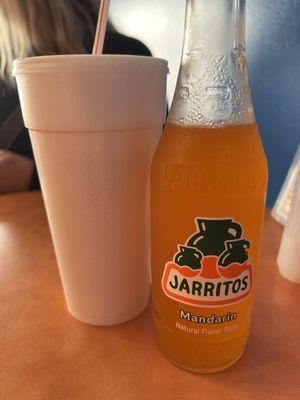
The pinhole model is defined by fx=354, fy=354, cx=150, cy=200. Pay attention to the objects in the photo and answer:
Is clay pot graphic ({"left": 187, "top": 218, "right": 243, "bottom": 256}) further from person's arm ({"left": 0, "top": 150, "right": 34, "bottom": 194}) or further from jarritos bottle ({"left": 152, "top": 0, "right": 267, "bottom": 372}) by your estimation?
person's arm ({"left": 0, "top": 150, "right": 34, "bottom": 194})

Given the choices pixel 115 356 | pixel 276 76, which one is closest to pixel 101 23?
pixel 115 356

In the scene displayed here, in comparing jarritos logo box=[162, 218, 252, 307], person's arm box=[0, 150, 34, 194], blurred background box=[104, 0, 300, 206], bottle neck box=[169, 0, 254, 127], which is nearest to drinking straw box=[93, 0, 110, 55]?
bottle neck box=[169, 0, 254, 127]

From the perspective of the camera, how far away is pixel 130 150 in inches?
13.5

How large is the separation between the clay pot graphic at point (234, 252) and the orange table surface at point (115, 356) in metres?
0.12

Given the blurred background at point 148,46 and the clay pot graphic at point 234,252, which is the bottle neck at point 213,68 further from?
the blurred background at point 148,46

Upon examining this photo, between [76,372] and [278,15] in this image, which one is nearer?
[76,372]

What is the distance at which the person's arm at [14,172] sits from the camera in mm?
1053

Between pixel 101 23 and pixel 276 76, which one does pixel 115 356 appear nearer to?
pixel 101 23

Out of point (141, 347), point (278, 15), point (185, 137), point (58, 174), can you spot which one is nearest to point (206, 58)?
point (185, 137)

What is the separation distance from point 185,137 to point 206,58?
77 millimetres

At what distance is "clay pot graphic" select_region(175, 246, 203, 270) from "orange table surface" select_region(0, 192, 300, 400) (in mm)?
117

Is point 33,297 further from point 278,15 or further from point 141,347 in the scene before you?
point 278,15

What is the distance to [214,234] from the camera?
308 millimetres

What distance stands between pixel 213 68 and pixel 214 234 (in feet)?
0.51
